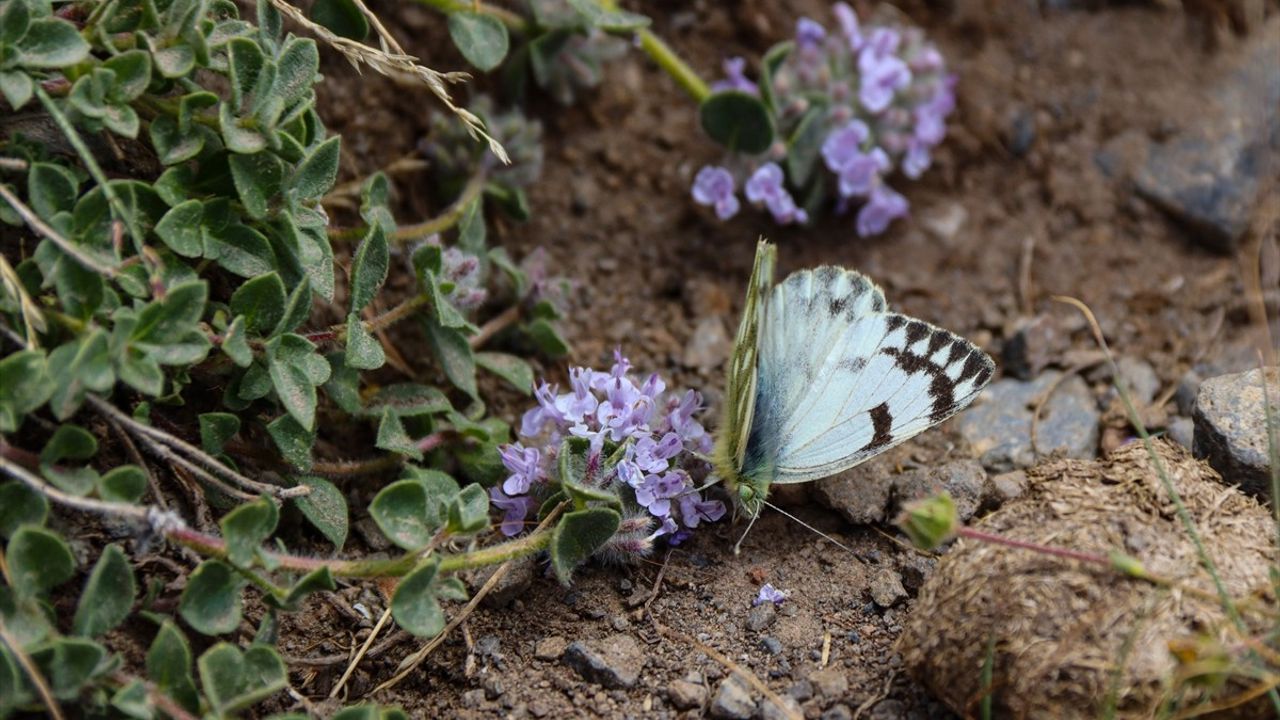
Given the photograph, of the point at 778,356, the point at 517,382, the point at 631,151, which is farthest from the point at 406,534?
the point at 631,151

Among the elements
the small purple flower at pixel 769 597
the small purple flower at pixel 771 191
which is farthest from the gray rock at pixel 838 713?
the small purple flower at pixel 771 191

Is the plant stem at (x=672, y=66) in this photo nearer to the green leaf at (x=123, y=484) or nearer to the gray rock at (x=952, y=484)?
the gray rock at (x=952, y=484)

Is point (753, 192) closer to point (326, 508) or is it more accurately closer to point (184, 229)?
point (326, 508)

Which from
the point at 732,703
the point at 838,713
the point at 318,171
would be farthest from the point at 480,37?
the point at 838,713

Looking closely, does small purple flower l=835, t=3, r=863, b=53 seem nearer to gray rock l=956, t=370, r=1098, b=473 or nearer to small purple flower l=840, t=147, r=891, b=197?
small purple flower l=840, t=147, r=891, b=197

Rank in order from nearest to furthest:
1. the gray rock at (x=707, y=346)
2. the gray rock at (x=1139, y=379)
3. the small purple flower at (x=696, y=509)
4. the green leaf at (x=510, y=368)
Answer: the small purple flower at (x=696, y=509) → the green leaf at (x=510, y=368) → the gray rock at (x=1139, y=379) → the gray rock at (x=707, y=346)
